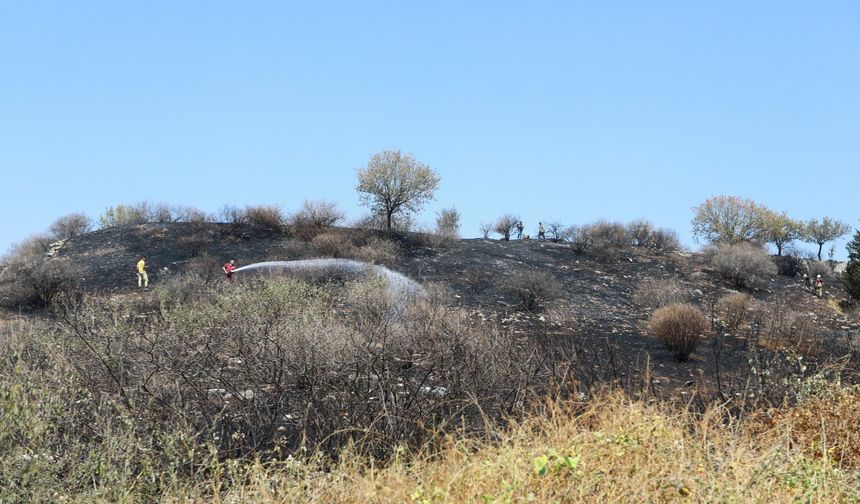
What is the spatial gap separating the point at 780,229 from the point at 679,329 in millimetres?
37431

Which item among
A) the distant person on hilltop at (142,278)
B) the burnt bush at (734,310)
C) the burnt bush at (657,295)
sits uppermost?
the distant person on hilltop at (142,278)

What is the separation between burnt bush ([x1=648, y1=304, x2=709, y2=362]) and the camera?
12641mm

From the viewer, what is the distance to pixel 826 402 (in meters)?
7.54

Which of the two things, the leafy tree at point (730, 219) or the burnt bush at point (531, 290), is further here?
the leafy tree at point (730, 219)

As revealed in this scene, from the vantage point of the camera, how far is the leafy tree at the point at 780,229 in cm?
4519

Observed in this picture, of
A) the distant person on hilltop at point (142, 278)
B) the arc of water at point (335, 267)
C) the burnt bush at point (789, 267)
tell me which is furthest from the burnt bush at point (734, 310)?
the distant person on hilltop at point (142, 278)

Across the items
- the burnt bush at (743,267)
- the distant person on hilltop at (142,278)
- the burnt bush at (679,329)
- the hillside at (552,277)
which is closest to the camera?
the burnt bush at (679,329)

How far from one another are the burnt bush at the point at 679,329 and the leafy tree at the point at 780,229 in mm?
34535

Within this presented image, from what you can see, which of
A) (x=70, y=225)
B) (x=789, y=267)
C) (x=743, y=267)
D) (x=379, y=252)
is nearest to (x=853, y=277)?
(x=743, y=267)

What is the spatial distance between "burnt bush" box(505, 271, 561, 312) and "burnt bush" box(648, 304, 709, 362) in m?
4.78

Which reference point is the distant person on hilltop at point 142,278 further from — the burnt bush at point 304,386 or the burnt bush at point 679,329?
the burnt bush at point 679,329

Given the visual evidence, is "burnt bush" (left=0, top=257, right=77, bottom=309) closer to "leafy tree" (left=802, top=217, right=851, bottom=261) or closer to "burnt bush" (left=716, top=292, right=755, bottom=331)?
"burnt bush" (left=716, top=292, right=755, bottom=331)

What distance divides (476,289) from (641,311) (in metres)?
4.14

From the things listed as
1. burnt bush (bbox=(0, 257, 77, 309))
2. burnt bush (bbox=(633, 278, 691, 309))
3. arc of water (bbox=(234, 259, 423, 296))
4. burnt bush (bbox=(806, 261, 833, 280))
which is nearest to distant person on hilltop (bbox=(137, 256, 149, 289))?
burnt bush (bbox=(0, 257, 77, 309))
